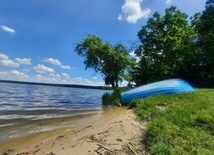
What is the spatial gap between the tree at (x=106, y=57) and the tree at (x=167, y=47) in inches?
337

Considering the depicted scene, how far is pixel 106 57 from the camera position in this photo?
19172 millimetres

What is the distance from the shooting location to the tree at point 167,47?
25.7 m

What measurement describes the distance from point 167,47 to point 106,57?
37.1ft

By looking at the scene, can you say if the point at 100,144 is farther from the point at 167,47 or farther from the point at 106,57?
the point at 167,47

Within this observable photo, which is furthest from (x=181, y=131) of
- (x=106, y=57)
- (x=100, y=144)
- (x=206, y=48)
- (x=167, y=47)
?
(x=167, y=47)

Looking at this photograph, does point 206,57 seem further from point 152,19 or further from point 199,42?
point 152,19

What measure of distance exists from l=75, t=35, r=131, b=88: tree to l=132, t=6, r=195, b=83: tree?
856 centimetres

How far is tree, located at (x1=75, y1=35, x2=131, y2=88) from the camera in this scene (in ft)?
61.8

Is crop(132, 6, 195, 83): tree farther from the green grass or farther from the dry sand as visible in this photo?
the dry sand

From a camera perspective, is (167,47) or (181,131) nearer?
(181,131)

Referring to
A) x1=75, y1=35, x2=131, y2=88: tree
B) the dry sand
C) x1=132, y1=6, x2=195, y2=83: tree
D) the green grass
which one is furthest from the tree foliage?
the dry sand

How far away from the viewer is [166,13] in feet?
92.4

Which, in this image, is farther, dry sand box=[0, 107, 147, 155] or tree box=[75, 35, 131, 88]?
tree box=[75, 35, 131, 88]

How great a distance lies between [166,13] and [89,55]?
15.4 m
